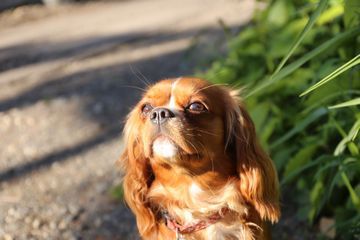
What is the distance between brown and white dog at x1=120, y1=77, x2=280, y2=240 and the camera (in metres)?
2.77

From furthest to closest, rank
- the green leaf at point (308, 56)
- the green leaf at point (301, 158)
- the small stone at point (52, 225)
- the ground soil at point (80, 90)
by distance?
the ground soil at point (80, 90) → the small stone at point (52, 225) → the green leaf at point (301, 158) → the green leaf at point (308, 56)

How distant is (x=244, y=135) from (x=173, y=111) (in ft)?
1.28

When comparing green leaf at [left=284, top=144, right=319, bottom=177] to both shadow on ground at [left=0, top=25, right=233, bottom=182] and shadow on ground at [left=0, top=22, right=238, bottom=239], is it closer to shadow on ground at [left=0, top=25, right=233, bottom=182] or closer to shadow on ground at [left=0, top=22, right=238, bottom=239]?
shadow on ground at [left=0, top=22, right=238, bottom=239]

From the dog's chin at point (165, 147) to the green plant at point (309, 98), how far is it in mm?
421

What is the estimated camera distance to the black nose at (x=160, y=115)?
2.61 m

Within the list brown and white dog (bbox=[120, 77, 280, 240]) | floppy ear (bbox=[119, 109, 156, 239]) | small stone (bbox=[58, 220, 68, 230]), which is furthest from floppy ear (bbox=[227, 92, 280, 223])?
small stone (bbox=[58, 220, 68, 230])

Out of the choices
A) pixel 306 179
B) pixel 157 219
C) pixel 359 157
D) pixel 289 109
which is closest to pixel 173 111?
pixel 157 219

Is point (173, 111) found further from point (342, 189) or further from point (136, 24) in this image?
point (136, 24)

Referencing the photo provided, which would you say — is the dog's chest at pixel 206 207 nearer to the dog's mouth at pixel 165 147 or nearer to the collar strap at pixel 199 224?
the collar strap at pixel 199 224

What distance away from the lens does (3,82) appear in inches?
275

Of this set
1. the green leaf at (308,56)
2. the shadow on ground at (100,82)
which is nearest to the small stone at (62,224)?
the shadow on ground at (100,82)

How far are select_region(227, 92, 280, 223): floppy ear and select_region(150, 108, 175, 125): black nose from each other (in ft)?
1.25

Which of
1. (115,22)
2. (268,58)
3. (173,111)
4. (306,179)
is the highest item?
(173,111)

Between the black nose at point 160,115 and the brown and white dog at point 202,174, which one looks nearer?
the black nose at point 160,115
